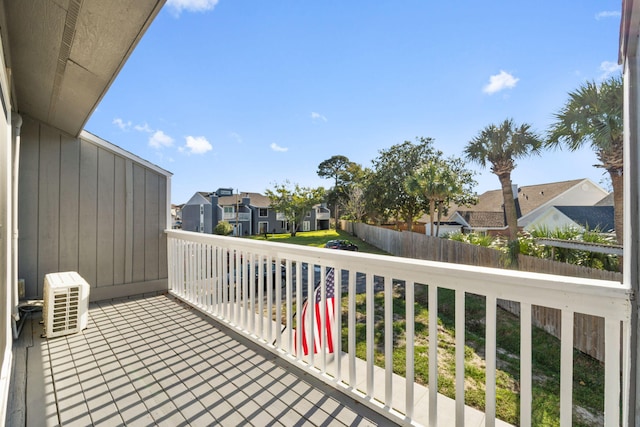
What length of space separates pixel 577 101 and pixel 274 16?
262 inches

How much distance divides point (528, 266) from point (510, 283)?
18.6 ft

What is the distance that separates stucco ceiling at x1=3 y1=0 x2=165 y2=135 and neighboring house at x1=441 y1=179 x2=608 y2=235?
57.4ft

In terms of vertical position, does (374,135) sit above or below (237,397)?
above

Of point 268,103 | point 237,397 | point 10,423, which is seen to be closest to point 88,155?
point 10,423

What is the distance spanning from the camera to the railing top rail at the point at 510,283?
983 millimetres

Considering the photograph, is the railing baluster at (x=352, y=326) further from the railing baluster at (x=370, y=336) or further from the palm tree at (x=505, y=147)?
the palm tree at (x=505, y=147)

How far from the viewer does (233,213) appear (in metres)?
30.7

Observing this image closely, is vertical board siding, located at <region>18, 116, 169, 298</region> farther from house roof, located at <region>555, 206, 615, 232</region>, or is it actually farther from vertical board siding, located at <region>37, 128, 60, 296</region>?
house roof, located at <region>555, 206, 615, 232</region>

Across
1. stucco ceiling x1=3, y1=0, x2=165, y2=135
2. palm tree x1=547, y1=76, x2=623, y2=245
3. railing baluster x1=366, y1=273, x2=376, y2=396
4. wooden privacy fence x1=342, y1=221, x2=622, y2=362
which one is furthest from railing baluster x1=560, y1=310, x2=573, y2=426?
palm tree x1=547, y1=76, x2=623, y2=245

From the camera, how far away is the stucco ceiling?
1561 millimetres

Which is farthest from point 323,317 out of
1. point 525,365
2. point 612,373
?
point 612,373

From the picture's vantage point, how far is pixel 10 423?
5.29ft

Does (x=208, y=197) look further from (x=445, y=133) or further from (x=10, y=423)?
(x=10, y=423)

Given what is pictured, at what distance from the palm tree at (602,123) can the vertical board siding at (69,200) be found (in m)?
8.82
